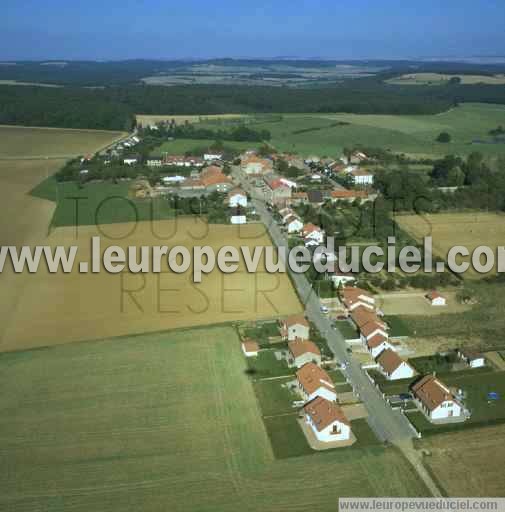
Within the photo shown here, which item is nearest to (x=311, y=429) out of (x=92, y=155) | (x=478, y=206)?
(x=478, y=206)

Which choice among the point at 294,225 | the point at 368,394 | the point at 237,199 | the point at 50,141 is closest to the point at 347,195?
the point at 237,199

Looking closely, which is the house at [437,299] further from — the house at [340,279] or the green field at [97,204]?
the green field at [97,204]

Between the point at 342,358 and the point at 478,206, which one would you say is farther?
the point at 478,206

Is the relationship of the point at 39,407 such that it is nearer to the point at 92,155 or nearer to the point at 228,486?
the point at 228,486

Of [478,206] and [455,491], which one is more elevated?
[478,206]

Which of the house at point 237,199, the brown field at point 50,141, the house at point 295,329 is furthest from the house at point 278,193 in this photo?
the brown field at point 50,141

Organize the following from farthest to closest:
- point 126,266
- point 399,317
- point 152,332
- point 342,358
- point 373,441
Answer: point 126,266
point 399,317
point 152,332
point 342,358
point 373,441
